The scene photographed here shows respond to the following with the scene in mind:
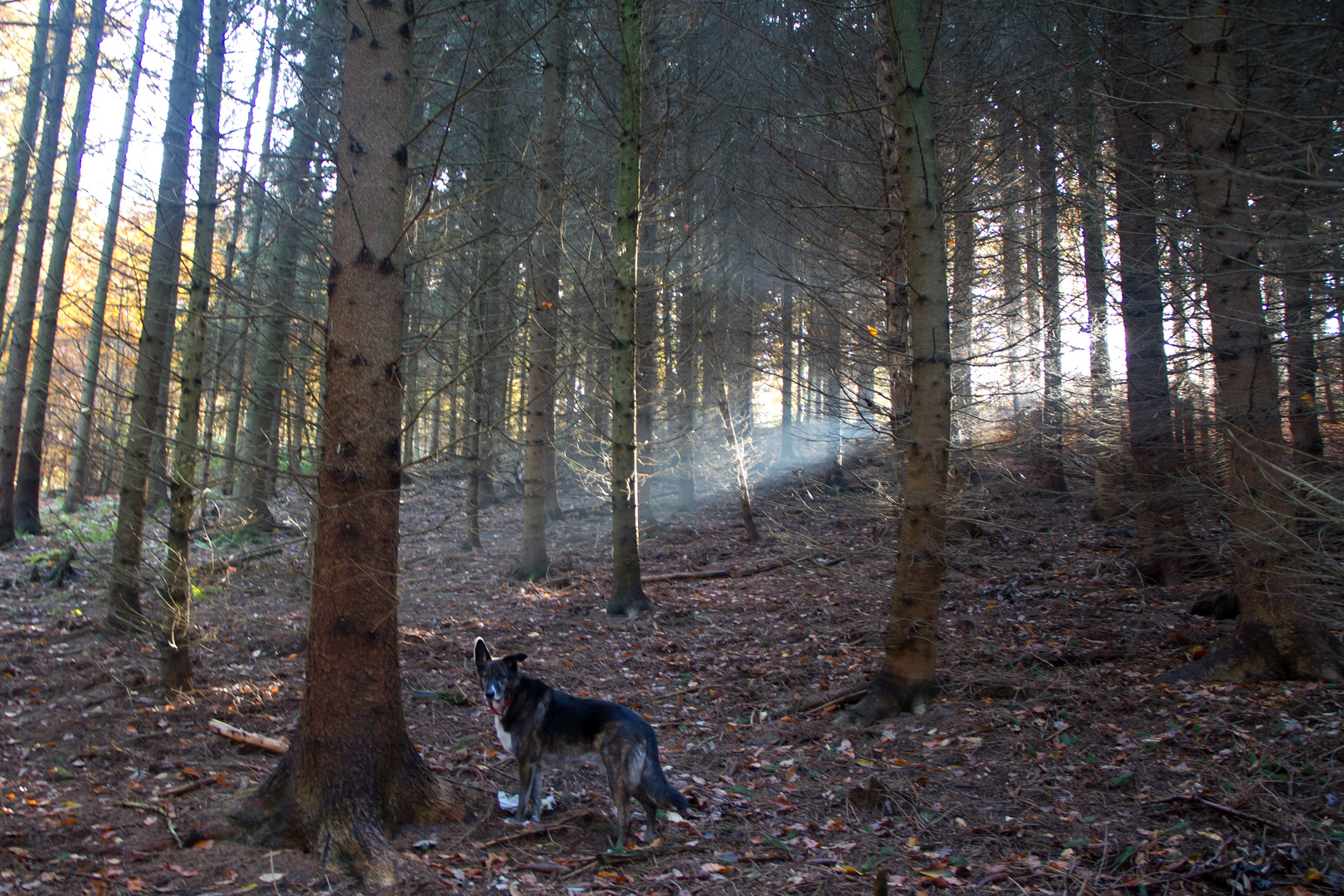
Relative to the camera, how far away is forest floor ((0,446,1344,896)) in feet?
13.4

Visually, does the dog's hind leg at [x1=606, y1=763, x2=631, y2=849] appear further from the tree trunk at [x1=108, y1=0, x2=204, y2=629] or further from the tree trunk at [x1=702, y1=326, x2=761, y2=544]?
the tree trunk at [x1=702, y1=326, x2=761, y2=544]

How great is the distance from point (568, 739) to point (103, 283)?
1848 centimetres

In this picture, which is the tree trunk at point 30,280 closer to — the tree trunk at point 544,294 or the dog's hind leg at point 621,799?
the tree trunk at point 544,294

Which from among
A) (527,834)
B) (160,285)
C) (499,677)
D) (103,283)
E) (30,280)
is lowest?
(527,834)

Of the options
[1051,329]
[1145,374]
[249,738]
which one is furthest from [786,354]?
[249,738]

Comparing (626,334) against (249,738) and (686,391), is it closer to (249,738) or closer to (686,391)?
(249,738)

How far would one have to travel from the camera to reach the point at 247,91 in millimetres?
9828

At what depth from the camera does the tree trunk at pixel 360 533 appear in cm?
434

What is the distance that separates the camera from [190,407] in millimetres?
7156

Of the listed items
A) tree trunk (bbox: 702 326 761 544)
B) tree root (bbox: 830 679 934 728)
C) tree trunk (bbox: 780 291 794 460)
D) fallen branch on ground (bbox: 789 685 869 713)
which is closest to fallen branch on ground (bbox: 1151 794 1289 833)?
tree root (bbox: 830 679 934 728)

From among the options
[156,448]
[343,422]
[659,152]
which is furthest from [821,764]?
[659,152]

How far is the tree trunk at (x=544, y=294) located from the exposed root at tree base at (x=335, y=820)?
7317mm

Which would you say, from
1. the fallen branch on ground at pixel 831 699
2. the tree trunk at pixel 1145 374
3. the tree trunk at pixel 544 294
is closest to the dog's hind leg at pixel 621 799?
the fallen branch on ground at pixel 831 699

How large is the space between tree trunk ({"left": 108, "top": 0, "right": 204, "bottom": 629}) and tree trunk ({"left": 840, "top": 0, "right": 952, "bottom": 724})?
267 inches
